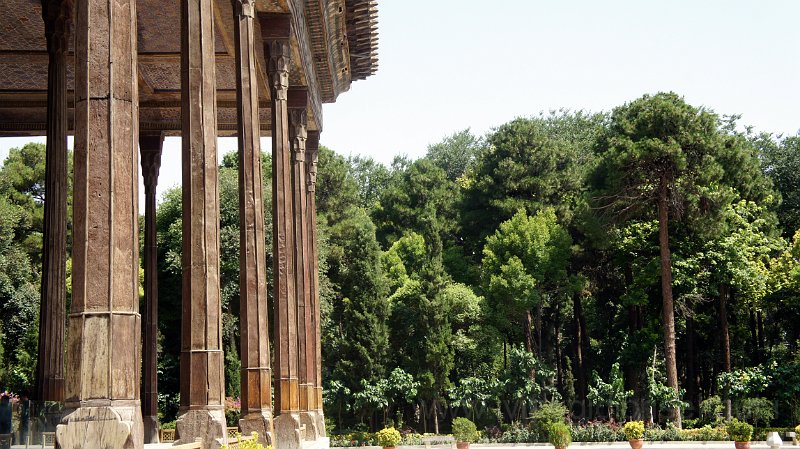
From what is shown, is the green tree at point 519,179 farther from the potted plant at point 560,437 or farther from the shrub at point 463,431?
the potted plant at point 560,437

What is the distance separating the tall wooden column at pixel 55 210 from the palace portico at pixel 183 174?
20mm

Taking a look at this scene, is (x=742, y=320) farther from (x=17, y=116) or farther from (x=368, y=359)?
(x=17, y=116)

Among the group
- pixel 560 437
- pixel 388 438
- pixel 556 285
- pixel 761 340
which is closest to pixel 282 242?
pixel 388 438

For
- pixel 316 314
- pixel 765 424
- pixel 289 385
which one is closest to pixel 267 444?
pixel 289 385

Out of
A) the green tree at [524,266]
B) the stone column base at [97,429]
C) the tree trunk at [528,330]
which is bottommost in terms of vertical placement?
the stone column base at [97,429]

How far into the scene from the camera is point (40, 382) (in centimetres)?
1287

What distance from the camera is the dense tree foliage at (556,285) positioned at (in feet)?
128

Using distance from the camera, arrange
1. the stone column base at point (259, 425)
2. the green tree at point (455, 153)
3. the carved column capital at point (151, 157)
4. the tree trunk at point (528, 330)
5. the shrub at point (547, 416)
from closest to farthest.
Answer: the stone column base at point (259, 425) < the carved column capital at point (151, 157) < the shrub at point (547, 416) < the tree trunk at point (528, 330) < the green tree at point (455, 153)

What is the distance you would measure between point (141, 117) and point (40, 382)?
29.2 ft

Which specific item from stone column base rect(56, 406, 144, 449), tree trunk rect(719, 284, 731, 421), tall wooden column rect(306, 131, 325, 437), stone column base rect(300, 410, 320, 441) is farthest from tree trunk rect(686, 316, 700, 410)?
stone column base rect(56, 406, 144, 449)

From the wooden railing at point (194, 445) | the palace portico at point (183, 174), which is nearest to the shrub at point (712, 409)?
the palace portico at point (183, 174)

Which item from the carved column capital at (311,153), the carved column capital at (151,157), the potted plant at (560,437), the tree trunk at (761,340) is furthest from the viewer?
the tree trunk at (761,340)

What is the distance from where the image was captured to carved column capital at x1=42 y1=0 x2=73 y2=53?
43.7 feet

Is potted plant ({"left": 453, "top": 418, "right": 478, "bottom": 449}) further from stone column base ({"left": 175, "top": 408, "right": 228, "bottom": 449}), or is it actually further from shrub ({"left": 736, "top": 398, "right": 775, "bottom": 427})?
stone column base ({"left": 175, "top": 408, "right": 228, "bottom": 449})
